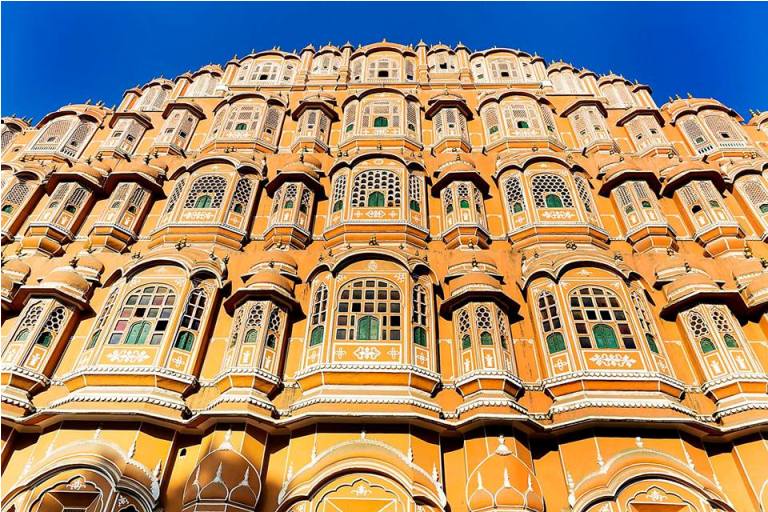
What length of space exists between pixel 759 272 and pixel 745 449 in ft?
17.7

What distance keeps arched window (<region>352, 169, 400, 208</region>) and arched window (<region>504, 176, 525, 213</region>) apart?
142 inches

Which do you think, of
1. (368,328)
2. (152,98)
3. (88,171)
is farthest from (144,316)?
(152,98)

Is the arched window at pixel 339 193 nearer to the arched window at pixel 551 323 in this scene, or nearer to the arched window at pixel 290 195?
the arched window at pixel 290 195

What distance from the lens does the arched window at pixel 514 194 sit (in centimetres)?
1761

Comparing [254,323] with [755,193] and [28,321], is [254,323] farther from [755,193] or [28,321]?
[755,193]

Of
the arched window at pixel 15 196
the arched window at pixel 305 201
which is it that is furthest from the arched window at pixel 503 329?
the arched window at pixel 15 196

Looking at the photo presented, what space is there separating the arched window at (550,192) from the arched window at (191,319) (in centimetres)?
1029

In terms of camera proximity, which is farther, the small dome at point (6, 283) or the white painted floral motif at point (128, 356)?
the small dome at point (6, 283)

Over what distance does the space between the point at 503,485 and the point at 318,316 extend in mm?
5867

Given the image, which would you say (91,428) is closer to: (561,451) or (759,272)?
(561,451)

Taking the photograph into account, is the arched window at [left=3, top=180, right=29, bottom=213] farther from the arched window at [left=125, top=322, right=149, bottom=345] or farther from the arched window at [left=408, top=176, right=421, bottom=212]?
the arched window at [left=408, top=176, right=421, bottom=212]

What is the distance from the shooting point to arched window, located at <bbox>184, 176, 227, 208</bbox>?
17.6m

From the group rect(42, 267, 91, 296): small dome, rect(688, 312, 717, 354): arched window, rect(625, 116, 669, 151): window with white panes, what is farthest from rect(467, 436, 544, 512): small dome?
rect(625, 116, 669, 151): window with white panes

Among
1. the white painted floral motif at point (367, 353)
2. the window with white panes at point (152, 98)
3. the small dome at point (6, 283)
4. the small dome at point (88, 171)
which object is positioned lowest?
the white painted floral motif at point (367, 353)
